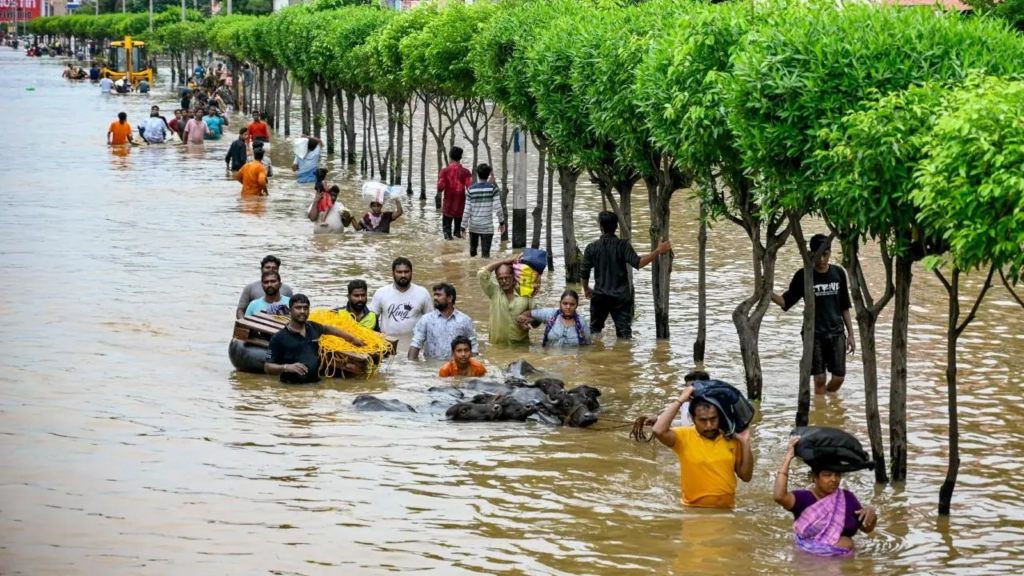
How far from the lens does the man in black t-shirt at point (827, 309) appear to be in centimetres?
1447

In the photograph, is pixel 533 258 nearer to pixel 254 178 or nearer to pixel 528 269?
pixel 528 269

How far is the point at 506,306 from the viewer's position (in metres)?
17.4

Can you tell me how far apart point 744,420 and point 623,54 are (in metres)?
6.27

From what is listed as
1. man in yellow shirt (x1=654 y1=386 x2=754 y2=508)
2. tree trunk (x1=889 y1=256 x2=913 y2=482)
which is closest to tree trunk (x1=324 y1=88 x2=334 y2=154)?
tree trunk (x1=889 y1=256 x2=913 y2=482)

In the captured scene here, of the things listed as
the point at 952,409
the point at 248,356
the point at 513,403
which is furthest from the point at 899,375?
the point at 248,356

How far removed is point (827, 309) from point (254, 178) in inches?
853

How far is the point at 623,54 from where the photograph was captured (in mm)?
15906

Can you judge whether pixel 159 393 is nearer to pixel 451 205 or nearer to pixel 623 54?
pixel 623 54

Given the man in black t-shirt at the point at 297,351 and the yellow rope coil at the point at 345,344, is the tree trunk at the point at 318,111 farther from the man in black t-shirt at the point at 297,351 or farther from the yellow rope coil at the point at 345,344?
the man in black t-shirt at the point at 297,351

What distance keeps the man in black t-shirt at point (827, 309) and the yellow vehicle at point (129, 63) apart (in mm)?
76323

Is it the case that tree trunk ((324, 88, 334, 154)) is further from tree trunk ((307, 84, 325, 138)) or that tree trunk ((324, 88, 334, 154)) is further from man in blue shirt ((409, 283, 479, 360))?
man in blue shirt ((409, 283, 479, 360))

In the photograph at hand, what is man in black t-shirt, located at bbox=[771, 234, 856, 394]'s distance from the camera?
1447 centimetres

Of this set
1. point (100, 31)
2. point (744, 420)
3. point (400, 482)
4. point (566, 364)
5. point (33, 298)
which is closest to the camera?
point (744, 420)

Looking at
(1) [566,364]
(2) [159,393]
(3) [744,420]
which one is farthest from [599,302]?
(3) [744,420]
